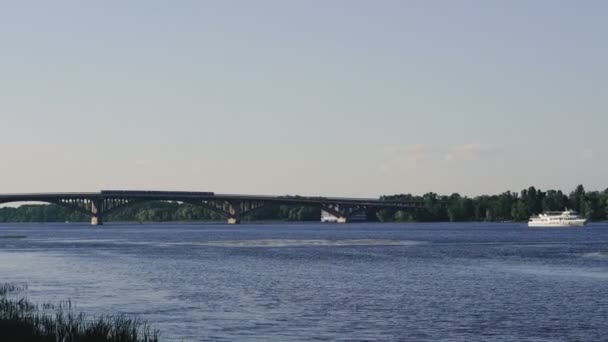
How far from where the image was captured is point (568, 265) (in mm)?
81688

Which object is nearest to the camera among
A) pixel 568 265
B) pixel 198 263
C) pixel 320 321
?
pixel 320 321

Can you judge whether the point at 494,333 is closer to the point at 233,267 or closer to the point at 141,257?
the point at 233,267

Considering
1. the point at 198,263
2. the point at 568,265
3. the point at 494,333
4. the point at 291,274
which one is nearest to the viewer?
the point at 494,333

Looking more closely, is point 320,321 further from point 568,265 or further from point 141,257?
point 141,257

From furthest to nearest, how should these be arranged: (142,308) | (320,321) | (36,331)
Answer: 1. (142,308)
2. (320,321)
3. (36,331)

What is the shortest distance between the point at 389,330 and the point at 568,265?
43402 millimetres

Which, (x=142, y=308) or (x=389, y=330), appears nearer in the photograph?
(x=389, y=330)

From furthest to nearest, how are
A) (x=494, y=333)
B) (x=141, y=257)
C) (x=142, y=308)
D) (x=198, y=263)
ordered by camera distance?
(x=141, y=257) < (x=198, y=263) < (x=142, y=308) < (x=494, y=333)

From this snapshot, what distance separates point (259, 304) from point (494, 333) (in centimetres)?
1500

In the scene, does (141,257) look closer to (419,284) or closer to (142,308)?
(419,284)

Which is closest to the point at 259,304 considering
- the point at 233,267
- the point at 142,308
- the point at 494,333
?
the point at 142,308

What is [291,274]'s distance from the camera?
Result: 74.3 m

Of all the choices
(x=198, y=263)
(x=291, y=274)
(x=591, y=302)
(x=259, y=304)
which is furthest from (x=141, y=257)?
(x=591, y=302)

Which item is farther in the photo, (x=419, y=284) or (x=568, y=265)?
(x=568, y=265)
